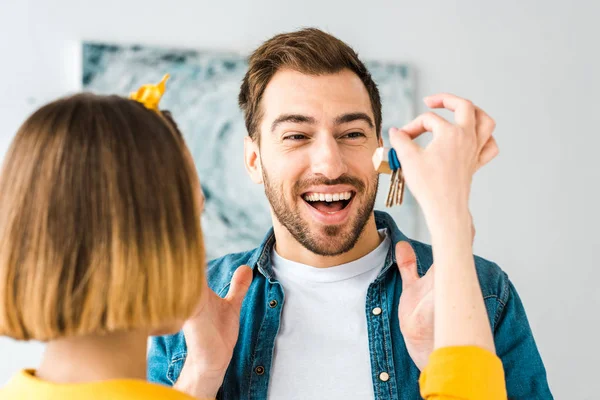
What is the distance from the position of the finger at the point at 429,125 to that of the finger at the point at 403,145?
0.03 m

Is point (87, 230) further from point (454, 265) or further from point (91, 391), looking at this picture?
point (454, 265)

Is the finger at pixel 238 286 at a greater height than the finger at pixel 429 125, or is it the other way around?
the finger at pixel 429 125

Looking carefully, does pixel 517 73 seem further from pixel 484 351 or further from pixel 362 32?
pixel 484 351

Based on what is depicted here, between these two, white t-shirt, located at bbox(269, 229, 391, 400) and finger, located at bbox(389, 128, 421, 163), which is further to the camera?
white t-shirt, located at bbox(269, 229, 391, 400)

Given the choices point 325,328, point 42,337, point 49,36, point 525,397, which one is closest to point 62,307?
point 42,337

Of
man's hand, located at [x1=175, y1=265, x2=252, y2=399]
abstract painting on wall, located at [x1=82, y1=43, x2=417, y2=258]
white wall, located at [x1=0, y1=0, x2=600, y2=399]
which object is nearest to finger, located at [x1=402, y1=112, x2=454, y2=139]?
man's hand, located at [x1=175, y1=265, x2=252, y2=399]

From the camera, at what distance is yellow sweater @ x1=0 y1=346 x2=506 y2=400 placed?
0.79 metres

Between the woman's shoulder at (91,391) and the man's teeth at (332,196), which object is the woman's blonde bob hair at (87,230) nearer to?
the woman's shoulder at (91,391)

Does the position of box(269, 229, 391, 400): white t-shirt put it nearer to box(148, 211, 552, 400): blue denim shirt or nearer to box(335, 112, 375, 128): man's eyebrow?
box(148, 211, 552, 400): blue denim shirt

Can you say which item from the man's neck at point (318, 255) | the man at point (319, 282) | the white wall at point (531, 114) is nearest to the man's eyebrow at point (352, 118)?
the man at point (319, 282)

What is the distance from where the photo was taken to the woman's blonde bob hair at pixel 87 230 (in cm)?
80

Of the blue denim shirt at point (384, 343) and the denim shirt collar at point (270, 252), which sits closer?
the blue denim shirt at point (384, 343)

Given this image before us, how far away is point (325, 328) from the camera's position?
1.46m

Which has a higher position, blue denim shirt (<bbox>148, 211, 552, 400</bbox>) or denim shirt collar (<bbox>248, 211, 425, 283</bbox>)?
denim shirt collar (<bbox>248, 211, 425, 283</bbox>)
